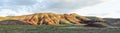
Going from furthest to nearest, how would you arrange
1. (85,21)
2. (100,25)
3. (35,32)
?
(85,21) → (100,25) → (35,32)

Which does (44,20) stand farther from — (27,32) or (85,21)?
(27,32)

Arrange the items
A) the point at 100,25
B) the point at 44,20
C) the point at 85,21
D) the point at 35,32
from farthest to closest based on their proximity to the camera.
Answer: the point at 85,21, the point at 44,20, the point at 100,25, the point at 35,32

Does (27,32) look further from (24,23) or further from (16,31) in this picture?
(24,23)

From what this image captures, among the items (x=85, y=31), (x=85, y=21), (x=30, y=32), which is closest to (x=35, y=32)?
(x=30, y=32)

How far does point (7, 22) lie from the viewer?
36812 millimetres

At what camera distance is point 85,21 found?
137ft

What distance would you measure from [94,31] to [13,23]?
11.6m

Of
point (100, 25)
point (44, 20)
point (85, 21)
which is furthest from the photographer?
point (85, 21)

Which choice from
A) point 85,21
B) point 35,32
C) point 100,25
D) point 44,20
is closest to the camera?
point 35,32

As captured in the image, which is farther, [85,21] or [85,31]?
[85,21]

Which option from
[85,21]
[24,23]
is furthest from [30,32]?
[85,21]

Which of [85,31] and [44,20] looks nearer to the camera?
[85,31]

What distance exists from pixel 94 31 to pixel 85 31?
0.74 metres

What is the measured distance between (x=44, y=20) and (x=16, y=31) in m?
9.82
